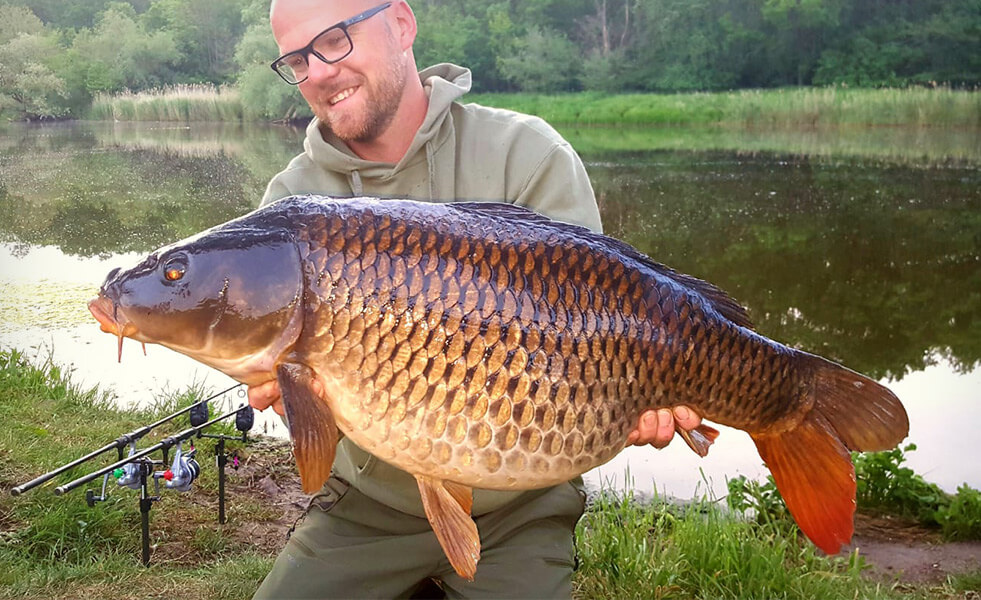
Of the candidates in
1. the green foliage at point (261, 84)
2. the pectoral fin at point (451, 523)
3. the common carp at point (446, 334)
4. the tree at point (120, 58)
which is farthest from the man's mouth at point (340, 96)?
the tree at point (120, 58)

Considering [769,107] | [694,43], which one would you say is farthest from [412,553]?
[694,43]

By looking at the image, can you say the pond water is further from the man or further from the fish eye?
the fish eye

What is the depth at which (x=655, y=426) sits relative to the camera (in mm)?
1215

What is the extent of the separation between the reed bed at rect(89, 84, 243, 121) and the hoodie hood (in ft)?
39.3

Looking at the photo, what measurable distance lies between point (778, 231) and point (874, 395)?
19.9 feet

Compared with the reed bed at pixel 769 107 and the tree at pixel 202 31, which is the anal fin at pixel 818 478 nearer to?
the tree at pixel 202 31

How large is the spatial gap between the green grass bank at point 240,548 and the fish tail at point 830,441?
62 cm

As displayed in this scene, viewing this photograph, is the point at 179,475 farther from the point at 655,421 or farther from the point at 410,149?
the point at 655,421

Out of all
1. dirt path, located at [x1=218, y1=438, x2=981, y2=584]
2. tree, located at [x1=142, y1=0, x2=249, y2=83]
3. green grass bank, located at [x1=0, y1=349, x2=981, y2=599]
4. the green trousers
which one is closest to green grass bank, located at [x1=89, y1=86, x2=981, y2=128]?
tree, located at [x1=142, y1=0, x2=249, y2=83]

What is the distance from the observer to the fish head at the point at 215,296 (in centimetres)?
106

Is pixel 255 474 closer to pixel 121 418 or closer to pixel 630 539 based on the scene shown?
pixel 121 418

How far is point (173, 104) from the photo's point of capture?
1398cm

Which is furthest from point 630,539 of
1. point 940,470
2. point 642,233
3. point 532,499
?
point 642,233

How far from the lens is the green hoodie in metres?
1.58
